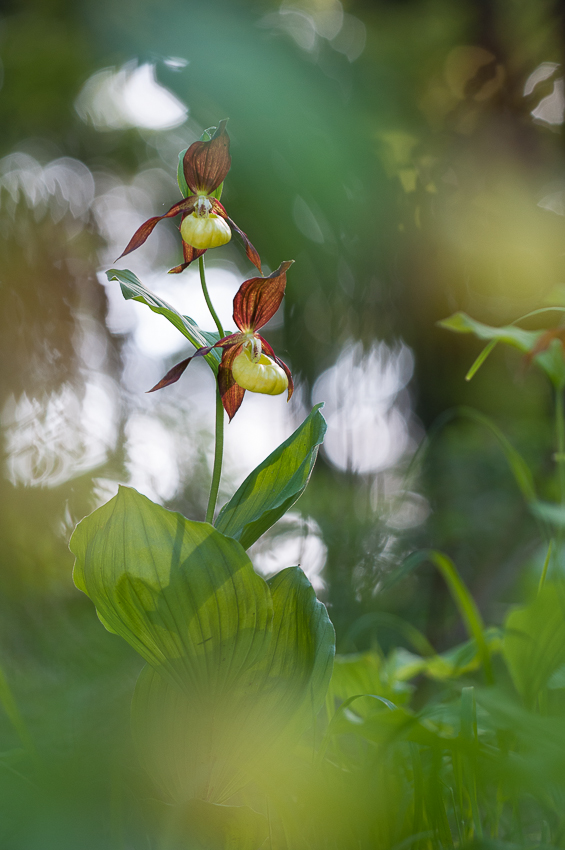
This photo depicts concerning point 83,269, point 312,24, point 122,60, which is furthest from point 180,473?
point 312,24

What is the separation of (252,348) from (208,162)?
20 cm

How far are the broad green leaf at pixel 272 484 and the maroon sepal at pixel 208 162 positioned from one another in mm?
262

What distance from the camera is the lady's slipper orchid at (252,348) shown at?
48 centimetres

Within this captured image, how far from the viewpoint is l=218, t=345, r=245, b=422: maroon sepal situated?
508 mm

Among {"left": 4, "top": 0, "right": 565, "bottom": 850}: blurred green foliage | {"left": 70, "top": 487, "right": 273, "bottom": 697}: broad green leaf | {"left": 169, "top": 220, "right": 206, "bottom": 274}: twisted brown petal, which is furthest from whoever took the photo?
{"left": 4, "top": 0, "right": 565, "bottom": 850}: blurred green foliage

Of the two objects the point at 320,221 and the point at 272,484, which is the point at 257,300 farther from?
the point at 320,221

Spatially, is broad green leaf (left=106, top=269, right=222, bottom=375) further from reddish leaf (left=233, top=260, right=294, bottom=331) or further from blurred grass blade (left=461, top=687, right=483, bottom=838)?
blurred grass blade (left=461, top=687, right=483, bottom=838)

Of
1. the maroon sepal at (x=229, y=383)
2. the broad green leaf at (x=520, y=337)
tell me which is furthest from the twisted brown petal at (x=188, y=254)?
the broad green leaf at (x=520, y=337)

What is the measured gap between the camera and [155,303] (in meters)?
0.45

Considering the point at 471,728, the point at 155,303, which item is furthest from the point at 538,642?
the point at 155,303

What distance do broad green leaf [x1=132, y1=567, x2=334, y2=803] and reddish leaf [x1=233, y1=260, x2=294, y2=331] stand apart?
0.90ft

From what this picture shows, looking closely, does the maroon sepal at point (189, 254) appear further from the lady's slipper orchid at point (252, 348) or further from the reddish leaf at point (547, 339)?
the reddish leaf at point (547, 339)

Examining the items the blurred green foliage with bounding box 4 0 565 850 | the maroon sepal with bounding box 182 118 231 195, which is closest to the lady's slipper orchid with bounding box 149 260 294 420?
the maroon sepal with bounding box 182 118 231 195

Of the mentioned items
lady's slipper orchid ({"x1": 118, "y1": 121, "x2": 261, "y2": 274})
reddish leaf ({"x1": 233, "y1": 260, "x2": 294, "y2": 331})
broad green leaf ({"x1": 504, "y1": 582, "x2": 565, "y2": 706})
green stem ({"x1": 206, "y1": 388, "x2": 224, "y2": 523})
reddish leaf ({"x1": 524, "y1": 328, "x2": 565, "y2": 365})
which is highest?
lady's slipper orchid ({"x1": 118, "y1": 121, "x2": 261, "y2": 274})
